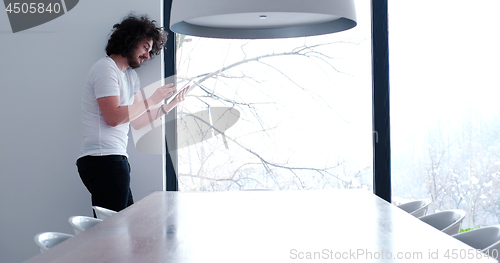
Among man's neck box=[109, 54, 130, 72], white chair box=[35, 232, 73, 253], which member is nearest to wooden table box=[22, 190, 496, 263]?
white chair box=[35, 232, 73, 253]

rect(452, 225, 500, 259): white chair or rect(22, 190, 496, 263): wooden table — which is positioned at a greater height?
rect(22, 190, 496, 263): wooden table

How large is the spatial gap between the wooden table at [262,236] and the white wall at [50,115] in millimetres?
1494

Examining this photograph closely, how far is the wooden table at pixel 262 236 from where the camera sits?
1.36 m

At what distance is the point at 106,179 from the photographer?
9.11ft

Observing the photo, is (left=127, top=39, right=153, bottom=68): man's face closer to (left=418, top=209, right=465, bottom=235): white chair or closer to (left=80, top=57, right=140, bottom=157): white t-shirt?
(left=80, top=57, right=140, bottom=157): white t-shirt

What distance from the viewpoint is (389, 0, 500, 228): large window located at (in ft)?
11.8

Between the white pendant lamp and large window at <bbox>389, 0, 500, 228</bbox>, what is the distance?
1.68m

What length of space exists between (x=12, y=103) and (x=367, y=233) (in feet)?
10.3

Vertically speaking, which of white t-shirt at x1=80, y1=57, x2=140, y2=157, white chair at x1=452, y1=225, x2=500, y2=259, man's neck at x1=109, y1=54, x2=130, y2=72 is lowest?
white chair at x1=452, y1=225, x2=500, y2=259

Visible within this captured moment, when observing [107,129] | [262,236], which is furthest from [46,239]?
[107,129]

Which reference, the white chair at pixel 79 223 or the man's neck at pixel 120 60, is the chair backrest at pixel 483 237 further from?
the man's neck at pixel 120 60

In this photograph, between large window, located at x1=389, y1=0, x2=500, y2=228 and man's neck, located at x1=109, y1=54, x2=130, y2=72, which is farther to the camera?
large window, located at x1=389, y1=0, x2=500, y2=228

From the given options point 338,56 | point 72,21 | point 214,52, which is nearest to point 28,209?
point 72,21

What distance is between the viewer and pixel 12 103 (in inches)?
141
